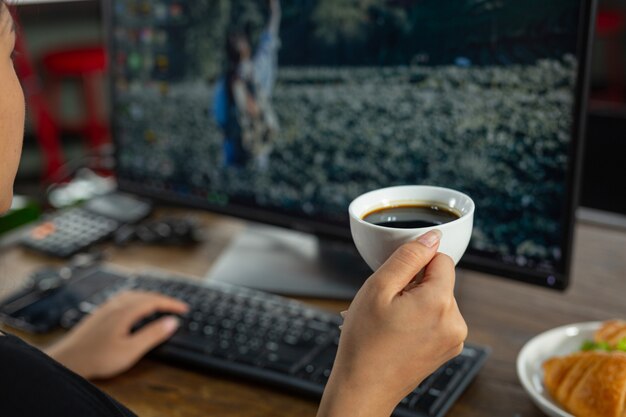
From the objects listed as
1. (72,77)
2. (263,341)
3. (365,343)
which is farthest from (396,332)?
(72,77)

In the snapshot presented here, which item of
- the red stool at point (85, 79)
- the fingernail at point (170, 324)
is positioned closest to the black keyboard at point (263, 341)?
the fingernail at point (170, 324)

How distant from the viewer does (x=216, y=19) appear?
1.14 meters

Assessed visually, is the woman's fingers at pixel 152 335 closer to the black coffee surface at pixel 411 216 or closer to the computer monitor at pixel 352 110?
the computer monitor at pixel 352 110

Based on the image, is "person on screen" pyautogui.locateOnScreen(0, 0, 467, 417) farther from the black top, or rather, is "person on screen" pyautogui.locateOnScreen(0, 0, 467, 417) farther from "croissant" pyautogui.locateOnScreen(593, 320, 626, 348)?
"croissant" pyautogui.locateOnScreen(593, 320, 626, 348)

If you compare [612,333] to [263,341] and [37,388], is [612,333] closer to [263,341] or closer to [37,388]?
[263,341]

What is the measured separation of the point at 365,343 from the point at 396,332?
0.10 feet

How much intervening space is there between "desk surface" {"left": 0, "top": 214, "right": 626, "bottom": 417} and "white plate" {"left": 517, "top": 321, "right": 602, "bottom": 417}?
1.2 inches

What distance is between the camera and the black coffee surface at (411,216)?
0.63m

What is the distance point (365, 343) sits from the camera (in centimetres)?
62

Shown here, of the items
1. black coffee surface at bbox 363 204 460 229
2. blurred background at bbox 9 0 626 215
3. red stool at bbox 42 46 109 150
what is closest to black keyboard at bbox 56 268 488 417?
black coffee surface at bbox 363 204 460 229

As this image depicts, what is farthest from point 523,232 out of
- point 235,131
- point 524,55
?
point 235,131

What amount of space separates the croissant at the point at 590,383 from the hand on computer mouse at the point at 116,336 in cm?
49

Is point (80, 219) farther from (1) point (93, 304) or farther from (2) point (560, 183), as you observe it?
(2) point (560, 183)

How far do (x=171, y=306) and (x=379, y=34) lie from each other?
18.0 inches
